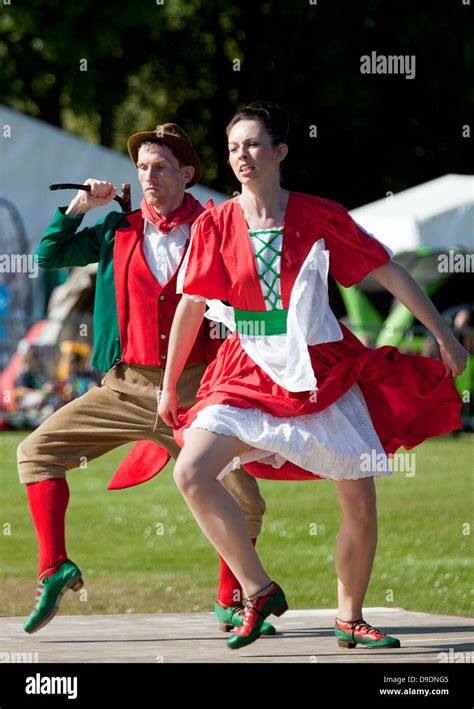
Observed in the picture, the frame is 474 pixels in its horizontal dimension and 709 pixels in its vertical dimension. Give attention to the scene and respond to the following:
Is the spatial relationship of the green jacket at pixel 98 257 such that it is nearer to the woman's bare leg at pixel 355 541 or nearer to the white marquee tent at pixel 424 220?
the woman's bare leg at pixel 355 541

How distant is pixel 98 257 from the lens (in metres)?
6.69

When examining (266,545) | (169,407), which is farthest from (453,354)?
(266,545)

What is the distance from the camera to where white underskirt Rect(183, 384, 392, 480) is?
5461mm

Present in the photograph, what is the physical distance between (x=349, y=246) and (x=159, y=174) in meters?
1.17

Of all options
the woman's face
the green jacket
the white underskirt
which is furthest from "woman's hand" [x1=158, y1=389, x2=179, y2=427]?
the woman's face

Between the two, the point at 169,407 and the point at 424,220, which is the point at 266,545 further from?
the point at 424,220

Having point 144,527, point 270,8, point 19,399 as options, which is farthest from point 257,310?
point 270,8

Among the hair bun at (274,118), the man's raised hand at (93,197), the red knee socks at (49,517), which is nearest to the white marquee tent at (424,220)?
the man's raised hand at (93,197)

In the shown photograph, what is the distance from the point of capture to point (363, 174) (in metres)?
29.9

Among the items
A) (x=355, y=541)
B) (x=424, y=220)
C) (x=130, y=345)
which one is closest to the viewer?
(x=355, y=541)

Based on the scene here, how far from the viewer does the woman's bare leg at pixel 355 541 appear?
5.78 m

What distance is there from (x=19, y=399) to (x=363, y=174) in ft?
39.6

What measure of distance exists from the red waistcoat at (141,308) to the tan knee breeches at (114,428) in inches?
2.7

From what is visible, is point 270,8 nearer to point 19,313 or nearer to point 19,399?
point 19,313
